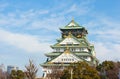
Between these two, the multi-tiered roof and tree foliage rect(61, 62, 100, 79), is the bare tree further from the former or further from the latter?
the multi-tiered roof

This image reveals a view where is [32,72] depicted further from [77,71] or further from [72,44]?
[72,44]

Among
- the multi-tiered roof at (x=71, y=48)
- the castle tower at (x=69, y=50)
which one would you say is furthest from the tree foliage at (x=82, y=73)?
the multi-tiered roof at (x=71, y=48)

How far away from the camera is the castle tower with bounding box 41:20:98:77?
70562mm

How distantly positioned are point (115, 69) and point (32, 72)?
28.2 m

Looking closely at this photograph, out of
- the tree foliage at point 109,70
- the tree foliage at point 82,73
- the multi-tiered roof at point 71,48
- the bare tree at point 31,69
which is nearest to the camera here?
the bare tree at point 31,69

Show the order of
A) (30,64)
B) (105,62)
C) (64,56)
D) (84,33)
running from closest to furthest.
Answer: (30,64)
(105,62)
(64,56)
(84,33)

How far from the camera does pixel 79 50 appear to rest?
2908 inches

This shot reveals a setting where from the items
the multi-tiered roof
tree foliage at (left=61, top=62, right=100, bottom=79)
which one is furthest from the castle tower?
tree foliage at (left=61, top=62, right=100, bottom=79)

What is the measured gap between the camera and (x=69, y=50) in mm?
71562

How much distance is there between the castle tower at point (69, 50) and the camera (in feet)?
232

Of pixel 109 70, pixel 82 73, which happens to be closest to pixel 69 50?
pixel 109 70

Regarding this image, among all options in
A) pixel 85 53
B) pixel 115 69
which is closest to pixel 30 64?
pixel 115 69

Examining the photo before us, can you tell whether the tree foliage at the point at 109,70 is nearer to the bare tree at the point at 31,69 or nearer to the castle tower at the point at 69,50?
the castle tower at the point at 69,50

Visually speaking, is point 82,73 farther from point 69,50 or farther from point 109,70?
point 69,50
